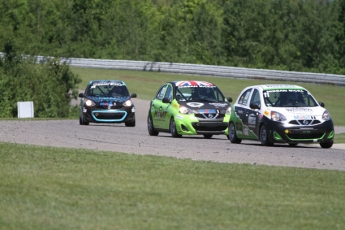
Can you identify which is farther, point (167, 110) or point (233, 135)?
point (167, 110)

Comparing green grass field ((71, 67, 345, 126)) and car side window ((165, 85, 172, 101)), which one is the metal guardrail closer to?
green grass field ((71, 67, 345, 126))

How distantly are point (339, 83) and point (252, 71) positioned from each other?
6361 millimetres

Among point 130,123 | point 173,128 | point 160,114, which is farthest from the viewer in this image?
point 130,123

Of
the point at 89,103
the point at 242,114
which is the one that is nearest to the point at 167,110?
the point at 242,114

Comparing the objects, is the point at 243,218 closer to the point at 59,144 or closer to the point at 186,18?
the point at 59,144

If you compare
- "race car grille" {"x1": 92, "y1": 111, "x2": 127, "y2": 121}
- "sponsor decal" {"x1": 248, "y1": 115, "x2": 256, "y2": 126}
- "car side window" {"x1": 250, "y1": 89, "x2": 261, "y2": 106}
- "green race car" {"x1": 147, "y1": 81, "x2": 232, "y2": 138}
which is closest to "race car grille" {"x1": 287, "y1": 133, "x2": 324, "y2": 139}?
"sponsor decal" {"x1": 248, "y1": 115, "x2": 256, "y2": 126}

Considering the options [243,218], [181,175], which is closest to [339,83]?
[181,175]

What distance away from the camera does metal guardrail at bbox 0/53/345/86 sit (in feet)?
163

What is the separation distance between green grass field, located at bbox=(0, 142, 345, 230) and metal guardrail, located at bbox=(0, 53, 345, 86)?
35.3 metres

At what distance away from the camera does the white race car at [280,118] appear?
803 inches

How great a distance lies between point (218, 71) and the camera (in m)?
55.8

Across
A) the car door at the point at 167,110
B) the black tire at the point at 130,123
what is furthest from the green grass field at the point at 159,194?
the black tire at the point at 130,123

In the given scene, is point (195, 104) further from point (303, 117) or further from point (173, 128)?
point (303, 117)

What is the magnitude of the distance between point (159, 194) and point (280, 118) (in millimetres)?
9961
